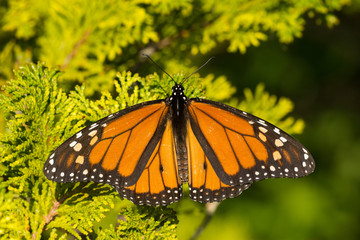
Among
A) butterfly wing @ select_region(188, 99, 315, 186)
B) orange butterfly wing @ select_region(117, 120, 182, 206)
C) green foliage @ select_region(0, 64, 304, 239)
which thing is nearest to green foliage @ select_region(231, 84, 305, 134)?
butterfly wing @ select_region(188, 99, 315, 186)

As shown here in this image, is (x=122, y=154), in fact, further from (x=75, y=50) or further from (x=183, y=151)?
(x=75, y=50)

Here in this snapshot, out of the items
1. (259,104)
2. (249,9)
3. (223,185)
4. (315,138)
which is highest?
(315,138)

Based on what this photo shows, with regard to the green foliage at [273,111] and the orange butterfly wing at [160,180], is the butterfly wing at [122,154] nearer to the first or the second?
the orange butterfly wing at [160,180]

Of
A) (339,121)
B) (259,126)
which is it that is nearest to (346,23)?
(339,121)

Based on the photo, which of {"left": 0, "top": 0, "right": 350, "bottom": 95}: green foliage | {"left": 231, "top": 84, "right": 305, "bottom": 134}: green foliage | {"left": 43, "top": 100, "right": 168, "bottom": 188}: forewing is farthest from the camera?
{"left": 231, "top": 84, "right": 305, "bottom": 134}: green foliage

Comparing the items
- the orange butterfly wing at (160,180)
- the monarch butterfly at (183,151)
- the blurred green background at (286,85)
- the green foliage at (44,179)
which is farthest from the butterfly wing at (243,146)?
the green foliage at (44,179)

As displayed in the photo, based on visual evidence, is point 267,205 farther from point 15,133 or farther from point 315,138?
point 15,133

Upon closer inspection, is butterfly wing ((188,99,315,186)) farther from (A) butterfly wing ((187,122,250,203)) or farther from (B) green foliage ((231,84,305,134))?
(B) green foliage ((231,84,305,134))
